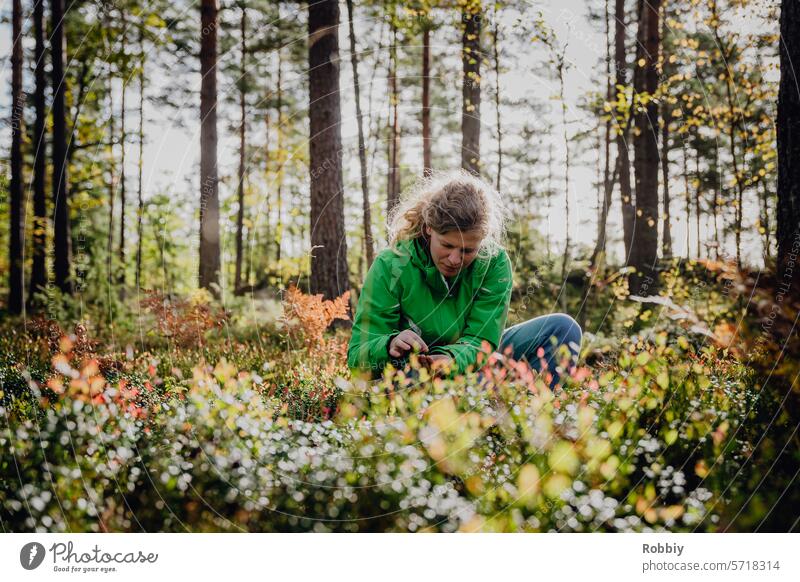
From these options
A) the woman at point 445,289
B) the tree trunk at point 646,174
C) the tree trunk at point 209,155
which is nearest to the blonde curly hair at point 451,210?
the woman at point 445,289

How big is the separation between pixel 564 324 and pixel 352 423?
1.75 metres

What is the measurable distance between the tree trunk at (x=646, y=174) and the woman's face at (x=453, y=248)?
15.7 feet

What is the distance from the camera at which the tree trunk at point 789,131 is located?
2744 millimetres

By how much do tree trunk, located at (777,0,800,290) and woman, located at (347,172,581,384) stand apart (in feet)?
4.01

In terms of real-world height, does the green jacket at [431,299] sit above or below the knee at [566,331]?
above

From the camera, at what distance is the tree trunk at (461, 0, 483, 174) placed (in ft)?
16.1

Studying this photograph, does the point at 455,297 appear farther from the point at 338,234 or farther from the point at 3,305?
the point at 3,305

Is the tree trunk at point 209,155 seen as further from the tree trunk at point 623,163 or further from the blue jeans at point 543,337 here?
the tree trunk at point 623,163

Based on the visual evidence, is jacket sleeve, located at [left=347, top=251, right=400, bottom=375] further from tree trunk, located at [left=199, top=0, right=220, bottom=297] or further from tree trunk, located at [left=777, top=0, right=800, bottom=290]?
tree trunk, located at [left=199, top=0, right=220, bottom=297]

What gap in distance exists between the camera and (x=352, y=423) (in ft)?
7.22

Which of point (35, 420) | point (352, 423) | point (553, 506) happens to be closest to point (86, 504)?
point (35, 420)

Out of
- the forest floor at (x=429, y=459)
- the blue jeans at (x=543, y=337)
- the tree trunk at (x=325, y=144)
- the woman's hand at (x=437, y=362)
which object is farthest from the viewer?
the tree trunk at (x=325, y=144)

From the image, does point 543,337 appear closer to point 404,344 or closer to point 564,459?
point 404,344

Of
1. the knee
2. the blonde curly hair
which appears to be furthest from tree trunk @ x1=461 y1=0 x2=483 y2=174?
the knee
